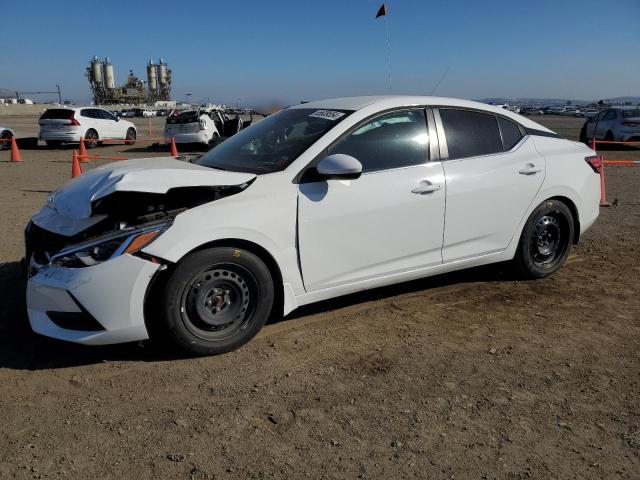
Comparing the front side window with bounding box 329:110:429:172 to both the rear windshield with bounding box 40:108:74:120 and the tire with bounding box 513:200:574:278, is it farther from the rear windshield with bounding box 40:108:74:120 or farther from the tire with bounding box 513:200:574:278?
the rear windshield with bounding box 40:108:74:120

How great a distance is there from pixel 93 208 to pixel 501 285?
3.46 m

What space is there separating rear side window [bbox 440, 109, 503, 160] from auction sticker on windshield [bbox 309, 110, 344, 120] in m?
0.87

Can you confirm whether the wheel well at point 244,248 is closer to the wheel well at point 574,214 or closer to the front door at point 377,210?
the front door at point 377,210

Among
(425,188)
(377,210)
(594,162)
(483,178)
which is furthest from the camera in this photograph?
(594,162)

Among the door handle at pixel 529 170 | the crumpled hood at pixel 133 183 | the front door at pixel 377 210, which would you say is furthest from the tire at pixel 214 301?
the door handle at pixel 529 170

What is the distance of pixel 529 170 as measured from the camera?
4.70 m

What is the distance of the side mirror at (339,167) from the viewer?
3.63 metres

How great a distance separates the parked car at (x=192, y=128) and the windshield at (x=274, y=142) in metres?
14.8

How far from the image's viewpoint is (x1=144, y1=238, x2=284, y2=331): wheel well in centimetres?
331

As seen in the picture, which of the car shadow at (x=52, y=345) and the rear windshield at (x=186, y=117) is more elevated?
the rear windshield at (x=186, y=117)

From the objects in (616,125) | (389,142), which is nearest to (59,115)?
(389,142)

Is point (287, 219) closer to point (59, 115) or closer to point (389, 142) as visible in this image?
point (389, 142)

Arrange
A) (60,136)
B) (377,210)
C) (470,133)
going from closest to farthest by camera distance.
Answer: (377,210) → (470,133) → (60,136)

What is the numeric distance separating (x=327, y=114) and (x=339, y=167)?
77 cm
